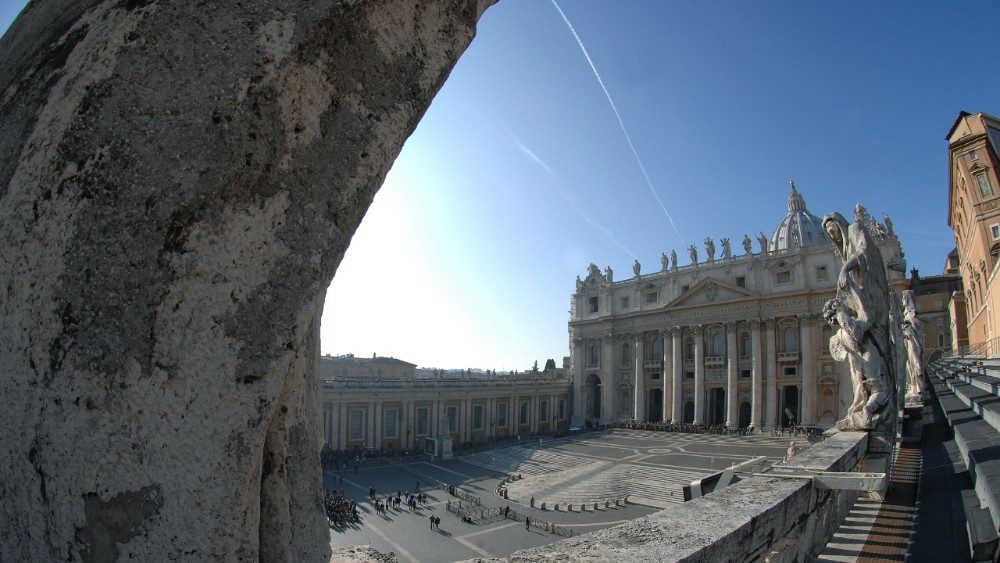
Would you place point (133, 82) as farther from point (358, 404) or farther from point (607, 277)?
point (607, 277)

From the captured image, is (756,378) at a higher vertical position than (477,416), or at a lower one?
higher

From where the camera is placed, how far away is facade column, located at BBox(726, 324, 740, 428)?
137ft

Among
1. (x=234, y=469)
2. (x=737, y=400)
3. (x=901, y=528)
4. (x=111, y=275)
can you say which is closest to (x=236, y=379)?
(x=234, y=469)

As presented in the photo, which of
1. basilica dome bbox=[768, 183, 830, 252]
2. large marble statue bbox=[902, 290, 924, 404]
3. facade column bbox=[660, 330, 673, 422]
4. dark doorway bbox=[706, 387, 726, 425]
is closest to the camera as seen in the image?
large marble statue bbox=[902, 290, 924, 404]

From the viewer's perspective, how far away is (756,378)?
4116 centimetres

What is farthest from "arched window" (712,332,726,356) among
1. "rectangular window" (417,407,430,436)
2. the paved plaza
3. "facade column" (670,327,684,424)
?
"rectangular window" (417,407,430,436)

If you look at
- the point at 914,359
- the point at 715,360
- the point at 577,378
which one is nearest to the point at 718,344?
the point at 715,360

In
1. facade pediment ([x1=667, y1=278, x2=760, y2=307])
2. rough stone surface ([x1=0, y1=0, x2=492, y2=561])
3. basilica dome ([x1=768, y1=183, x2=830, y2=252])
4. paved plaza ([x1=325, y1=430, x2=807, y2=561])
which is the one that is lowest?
paved plaza ([x1=325, y1=430, x2=807, y2=561])

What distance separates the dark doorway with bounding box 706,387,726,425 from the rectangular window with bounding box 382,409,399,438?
25375 millimetres

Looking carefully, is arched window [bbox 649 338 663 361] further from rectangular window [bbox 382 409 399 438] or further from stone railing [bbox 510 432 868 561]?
stone railing [bbox 510 432 868 561]

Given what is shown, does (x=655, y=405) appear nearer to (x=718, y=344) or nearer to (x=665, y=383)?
(x=665, y=383)

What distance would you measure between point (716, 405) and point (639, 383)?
21.1ft

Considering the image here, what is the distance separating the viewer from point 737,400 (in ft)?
138

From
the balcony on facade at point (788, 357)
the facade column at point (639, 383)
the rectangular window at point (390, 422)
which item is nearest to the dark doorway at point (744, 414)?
the balcony on facade at point (788, 357)
